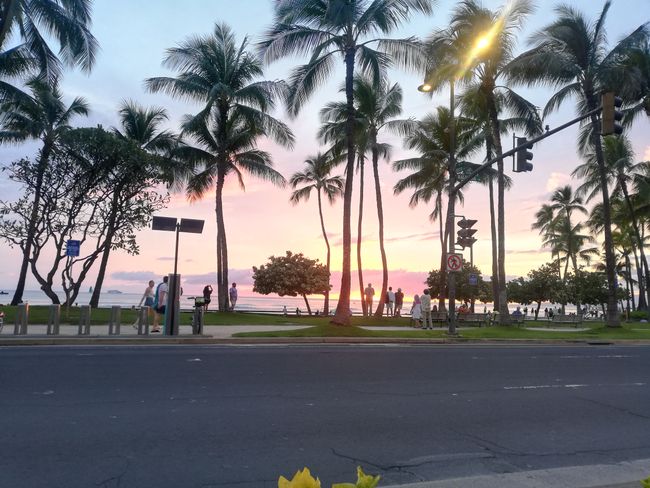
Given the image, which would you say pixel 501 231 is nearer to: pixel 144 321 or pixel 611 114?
pixel 611 114

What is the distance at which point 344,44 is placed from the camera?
2223 cm

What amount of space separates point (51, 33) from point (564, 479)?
2407 cm

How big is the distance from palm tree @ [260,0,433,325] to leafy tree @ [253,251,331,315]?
1718 centimetres

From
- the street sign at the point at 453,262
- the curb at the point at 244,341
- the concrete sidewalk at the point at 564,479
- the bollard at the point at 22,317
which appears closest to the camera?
the concrete sidewalk at the point at 564,479

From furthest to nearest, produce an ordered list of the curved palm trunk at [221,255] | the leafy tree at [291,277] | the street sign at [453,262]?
the leafy tree at [291,277], the curved palm trunk at [221,255], the street sign at [453,262]

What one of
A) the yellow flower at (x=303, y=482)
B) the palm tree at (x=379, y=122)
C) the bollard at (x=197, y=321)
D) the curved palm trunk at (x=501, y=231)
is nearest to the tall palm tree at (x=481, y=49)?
the curved palm trunk at (x=501, y=231)

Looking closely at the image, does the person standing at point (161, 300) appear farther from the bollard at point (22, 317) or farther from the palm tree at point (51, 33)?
the palm tree at point (51, 33)

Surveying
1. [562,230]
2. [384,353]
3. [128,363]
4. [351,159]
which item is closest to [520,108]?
[351,159]

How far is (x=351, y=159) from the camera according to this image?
868 inches

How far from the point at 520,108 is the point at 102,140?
778 inches

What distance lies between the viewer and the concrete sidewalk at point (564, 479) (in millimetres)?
4961

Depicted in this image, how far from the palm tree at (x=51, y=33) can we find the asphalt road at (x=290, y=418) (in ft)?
49.0

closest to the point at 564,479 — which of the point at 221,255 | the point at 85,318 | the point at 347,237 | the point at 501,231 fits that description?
the point at 85,318

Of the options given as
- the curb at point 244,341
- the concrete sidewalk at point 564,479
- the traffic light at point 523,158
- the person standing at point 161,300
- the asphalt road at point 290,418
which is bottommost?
the concrete sidewalk at point 564,479
